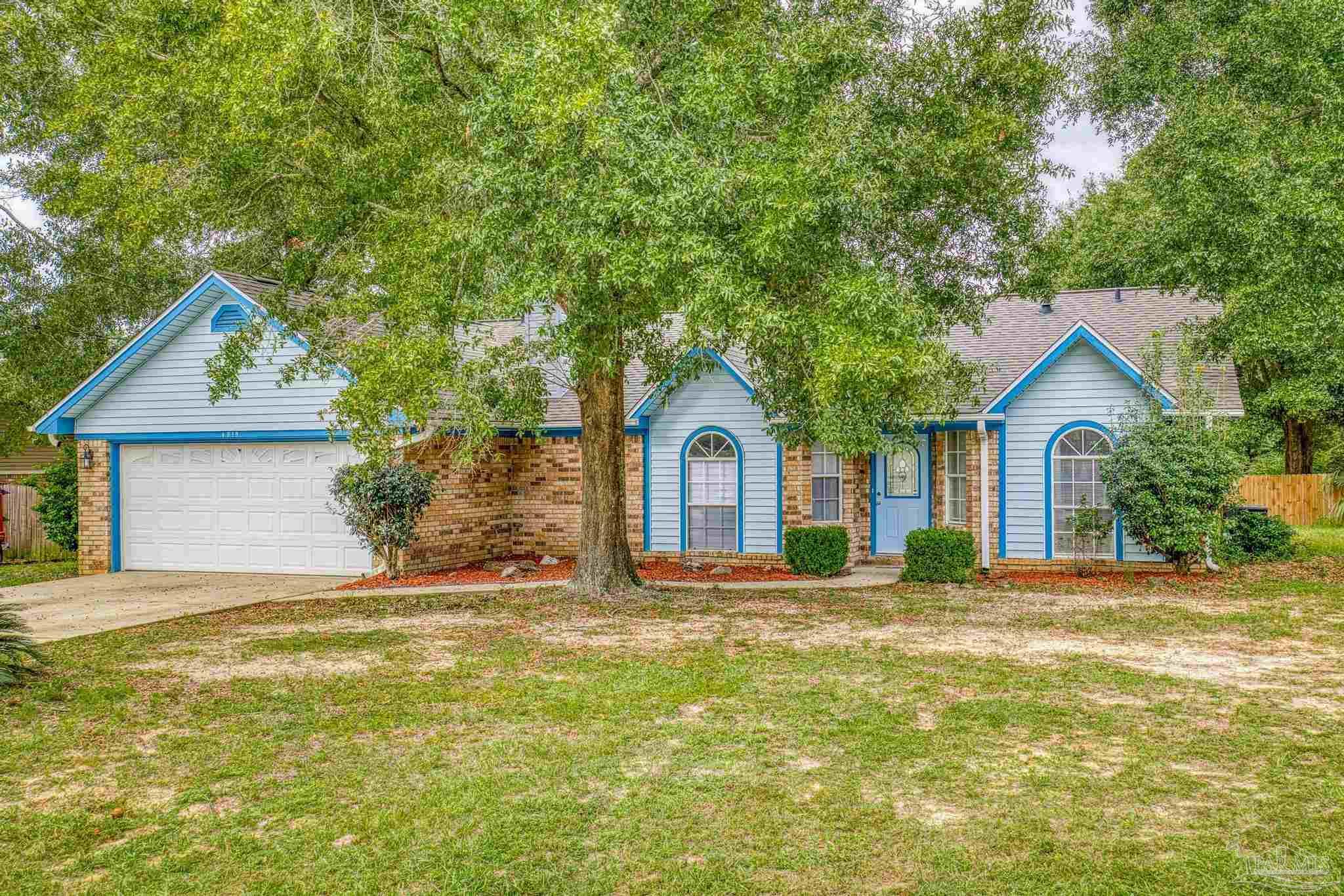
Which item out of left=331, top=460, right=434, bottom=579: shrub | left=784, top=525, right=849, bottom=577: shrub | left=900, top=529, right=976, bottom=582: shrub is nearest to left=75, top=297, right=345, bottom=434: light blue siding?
left=331, top=460, right=434, bottom=579: shrub

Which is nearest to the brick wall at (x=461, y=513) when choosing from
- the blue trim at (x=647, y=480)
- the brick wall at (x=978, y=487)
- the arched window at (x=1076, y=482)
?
the blue trim at (x=647, y=480)

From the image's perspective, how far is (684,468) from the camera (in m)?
17.5

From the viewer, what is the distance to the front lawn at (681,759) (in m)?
4.84

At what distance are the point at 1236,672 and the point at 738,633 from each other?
470 cm

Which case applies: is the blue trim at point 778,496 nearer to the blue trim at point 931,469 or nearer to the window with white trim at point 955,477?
the blue trim at point 931,469

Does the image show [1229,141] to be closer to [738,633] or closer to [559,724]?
[738,633]

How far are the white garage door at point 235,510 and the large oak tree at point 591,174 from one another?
Answer: 3.77m

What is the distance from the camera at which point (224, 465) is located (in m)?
17.1

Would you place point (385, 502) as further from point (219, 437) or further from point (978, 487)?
point (978, 487)

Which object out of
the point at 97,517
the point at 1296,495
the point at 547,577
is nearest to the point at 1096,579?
the point at 547,577

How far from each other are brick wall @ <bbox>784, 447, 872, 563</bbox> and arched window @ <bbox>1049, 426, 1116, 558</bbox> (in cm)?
309

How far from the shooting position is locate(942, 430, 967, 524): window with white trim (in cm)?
1725

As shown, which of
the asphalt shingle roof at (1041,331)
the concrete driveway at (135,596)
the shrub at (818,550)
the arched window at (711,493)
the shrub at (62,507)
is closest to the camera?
the concrete driveway at (135,596)

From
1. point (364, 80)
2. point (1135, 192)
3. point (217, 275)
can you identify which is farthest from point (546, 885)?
point (1135, 192)
